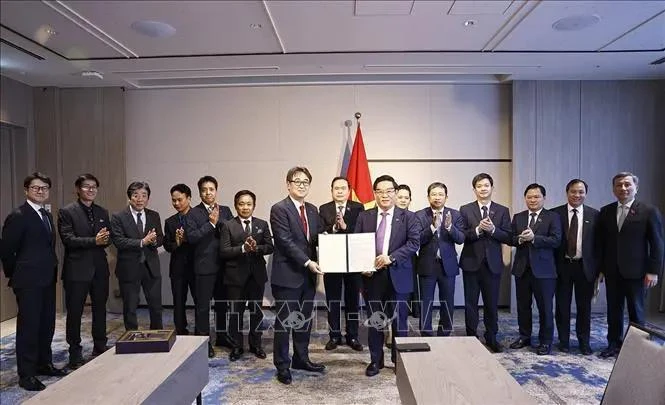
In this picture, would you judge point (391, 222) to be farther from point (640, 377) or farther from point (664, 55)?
point (664, 55)

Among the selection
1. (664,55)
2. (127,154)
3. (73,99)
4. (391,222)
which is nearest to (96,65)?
(73,99)

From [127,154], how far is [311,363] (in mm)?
3555

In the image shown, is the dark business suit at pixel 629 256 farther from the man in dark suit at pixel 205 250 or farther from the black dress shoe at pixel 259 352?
the man in dark suit at pixel 205 250

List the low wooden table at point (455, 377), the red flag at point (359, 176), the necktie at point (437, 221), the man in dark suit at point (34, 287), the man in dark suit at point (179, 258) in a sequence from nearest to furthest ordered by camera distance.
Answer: the low wooden table at point (455, 377)
the man in dark suit at point (34, 287)
the necktie at point (437, 221)
the man in dark suit at point (179, 258)
the red flag at point (359, 176)

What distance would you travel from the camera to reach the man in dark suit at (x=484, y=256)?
396 cm

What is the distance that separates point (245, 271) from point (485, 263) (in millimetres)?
2113

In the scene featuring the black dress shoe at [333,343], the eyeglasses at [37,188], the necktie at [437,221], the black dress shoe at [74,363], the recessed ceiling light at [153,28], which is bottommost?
the black dress shoe at [333,343]

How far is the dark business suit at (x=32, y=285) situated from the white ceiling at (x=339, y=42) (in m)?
1.04

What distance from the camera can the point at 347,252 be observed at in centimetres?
328

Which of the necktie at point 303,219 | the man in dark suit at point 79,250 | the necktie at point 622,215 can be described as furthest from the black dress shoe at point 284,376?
the necktie at point 622,215

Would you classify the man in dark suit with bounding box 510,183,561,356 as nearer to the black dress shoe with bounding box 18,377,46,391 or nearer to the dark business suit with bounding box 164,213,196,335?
the dark business suit with bounding box 164,213,196,335

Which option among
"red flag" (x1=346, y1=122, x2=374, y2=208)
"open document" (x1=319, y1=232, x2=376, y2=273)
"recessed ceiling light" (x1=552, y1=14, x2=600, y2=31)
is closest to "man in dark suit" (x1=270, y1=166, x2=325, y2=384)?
"open document" (x1=319, y1=232, x2=376, y2=273)

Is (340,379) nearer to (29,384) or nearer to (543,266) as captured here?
(543,266)

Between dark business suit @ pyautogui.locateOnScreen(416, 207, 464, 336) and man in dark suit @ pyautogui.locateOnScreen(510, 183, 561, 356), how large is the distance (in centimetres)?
57
